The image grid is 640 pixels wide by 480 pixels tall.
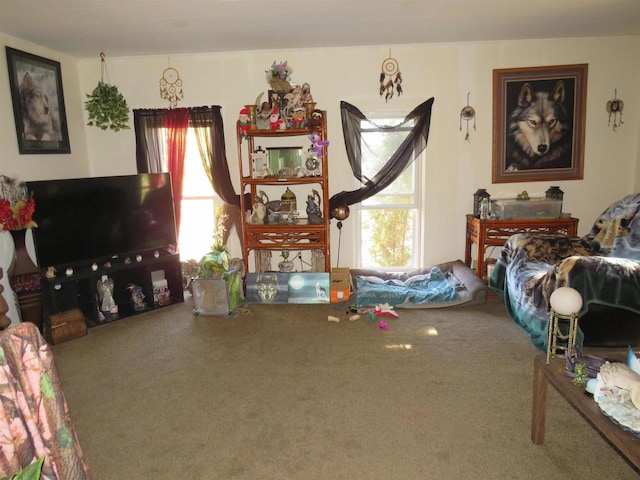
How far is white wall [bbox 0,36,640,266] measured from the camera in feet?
14.5

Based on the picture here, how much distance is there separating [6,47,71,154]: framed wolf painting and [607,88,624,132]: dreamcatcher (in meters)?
5.24

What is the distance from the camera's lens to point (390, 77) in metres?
4.48

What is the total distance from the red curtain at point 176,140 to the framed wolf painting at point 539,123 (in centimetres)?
308

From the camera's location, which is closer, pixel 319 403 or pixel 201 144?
pixel 319 403

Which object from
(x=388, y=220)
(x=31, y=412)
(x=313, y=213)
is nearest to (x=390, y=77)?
(x=388, y=220)

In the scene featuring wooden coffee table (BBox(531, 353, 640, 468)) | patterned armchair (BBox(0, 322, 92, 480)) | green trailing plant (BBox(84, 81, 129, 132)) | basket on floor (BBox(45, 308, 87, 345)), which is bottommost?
basket on floor (BBox(45, 308, 87, 345))

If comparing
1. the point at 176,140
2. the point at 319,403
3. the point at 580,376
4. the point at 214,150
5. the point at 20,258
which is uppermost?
the point at 176,140

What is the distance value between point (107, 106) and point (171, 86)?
2.22 feet

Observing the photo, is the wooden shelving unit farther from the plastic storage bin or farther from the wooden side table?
the plastic storage bin

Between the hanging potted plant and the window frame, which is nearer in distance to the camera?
the hanging potted plant

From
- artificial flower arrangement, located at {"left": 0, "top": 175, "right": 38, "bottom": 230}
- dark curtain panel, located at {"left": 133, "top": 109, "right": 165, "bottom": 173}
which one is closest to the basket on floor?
artificial flower arrangement, located at {"left": 0, "top": 175, "right": 38, "bottom": 230}

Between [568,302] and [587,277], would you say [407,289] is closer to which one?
[587,277]

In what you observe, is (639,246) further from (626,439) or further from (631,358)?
(626,439)

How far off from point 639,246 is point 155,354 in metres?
3.51
